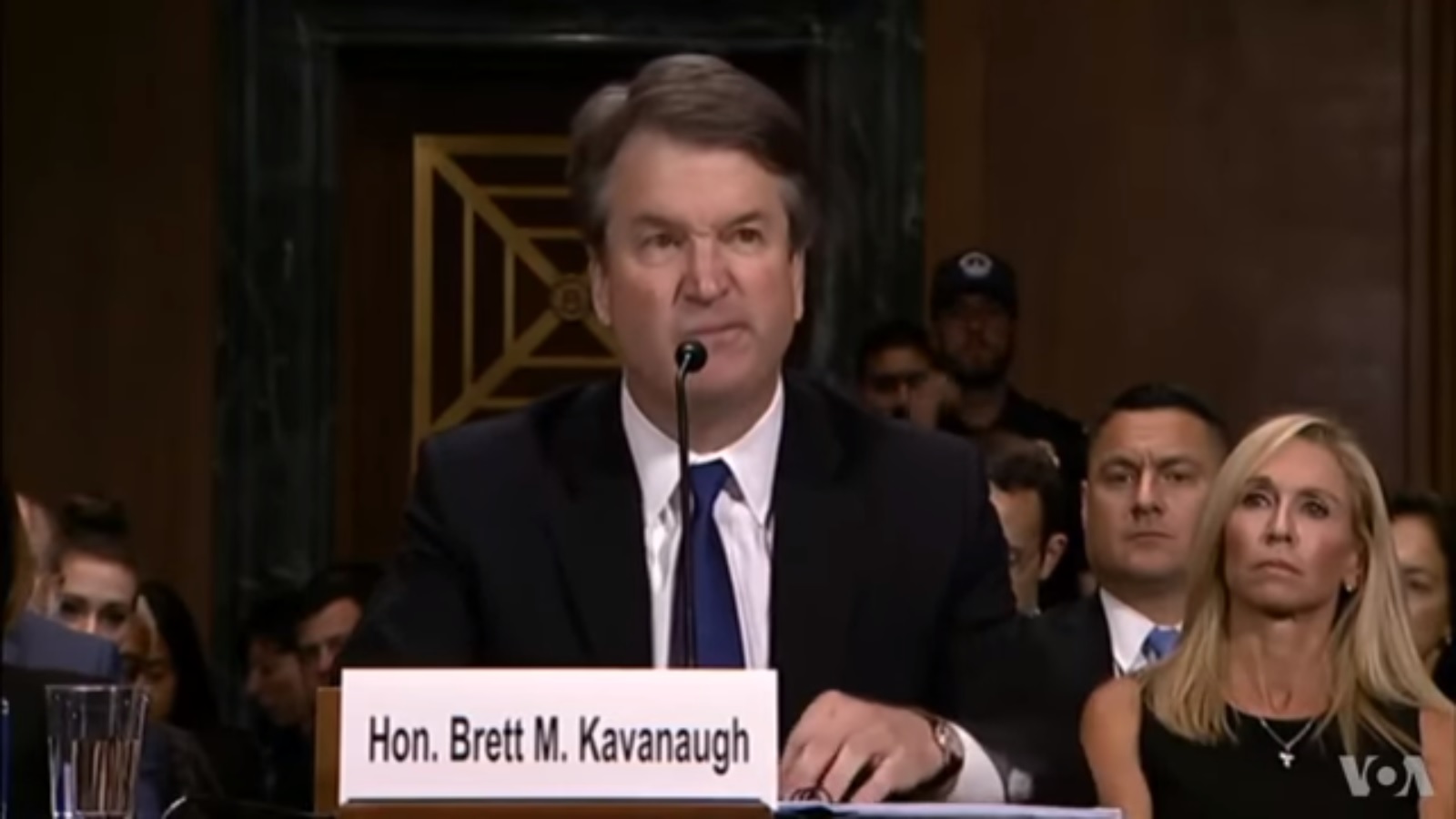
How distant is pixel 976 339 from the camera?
7.09 meters

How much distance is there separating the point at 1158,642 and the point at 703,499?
8.02 ft

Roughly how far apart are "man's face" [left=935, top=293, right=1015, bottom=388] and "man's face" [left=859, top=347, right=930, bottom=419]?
0.22 feet

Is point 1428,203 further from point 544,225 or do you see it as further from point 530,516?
point 530,516

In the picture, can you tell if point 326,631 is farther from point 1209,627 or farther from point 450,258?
point 1209,627

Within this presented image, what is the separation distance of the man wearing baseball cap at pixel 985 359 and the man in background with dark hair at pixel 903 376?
38 mm

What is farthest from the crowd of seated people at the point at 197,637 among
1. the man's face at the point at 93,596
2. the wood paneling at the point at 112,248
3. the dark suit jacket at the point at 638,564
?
the dark suit jacket at the point at 638,564

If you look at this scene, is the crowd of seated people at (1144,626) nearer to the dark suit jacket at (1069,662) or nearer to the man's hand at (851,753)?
the dark suit jacket at (1069,662)

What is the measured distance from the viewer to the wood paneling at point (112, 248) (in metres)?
8.09

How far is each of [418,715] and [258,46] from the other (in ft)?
19.6

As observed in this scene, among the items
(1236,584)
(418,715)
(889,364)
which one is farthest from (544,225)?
(418,715)

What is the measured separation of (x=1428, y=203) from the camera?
812 cm

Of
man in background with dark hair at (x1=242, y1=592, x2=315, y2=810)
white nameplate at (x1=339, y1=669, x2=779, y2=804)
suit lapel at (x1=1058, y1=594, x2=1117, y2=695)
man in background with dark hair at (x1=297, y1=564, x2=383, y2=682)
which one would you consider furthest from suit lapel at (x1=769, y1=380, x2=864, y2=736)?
man in background with dark hair at (x1=297, y1=564, x2=383, y2=682)

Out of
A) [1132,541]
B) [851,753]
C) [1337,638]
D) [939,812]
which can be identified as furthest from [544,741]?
[1132,541]

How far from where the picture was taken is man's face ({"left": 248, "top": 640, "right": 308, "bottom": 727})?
22.4 feet
